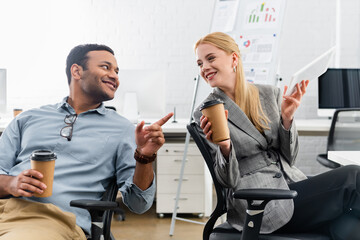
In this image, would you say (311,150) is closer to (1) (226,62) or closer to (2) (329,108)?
(2) (329,108)

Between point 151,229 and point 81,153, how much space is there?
1.91m

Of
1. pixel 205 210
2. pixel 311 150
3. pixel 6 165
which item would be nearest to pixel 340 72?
pixel 311 150

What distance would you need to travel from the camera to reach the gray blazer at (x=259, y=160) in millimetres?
1542

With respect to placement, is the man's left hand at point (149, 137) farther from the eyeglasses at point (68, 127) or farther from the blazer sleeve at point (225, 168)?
the eyeglasses at point (68, 127)

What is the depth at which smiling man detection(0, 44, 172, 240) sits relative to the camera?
1.37 m

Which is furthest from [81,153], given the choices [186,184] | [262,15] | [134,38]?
[134,38]

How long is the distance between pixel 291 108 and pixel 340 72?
252cm

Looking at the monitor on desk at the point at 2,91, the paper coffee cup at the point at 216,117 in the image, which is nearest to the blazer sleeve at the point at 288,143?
the paper coffee cup at the point at 216,117

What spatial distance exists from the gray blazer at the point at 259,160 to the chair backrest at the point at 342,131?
165 cm

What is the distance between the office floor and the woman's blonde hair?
1634 mm

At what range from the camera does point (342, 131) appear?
336 cm

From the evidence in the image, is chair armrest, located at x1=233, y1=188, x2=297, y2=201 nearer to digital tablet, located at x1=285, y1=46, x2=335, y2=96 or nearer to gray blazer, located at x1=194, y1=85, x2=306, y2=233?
gray blazer, located at x1=194, y1=85, x2=306, y2=233

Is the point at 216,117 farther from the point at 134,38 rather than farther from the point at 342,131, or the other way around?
the point at 134,38

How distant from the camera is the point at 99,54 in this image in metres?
1.77
